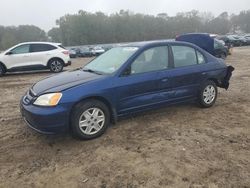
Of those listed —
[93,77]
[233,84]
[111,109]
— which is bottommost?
[233,84]

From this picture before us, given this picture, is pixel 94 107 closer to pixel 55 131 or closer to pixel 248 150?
pixel 55 131

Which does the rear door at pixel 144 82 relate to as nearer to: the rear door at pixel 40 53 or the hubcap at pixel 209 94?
the hubcap at pixel 209 94

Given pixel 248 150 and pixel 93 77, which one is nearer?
pixel 248 150

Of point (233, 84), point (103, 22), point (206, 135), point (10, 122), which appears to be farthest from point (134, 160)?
point (103, 22)

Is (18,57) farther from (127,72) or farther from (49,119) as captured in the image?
(49,119)

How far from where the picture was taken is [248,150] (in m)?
4.34

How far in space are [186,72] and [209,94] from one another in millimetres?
933

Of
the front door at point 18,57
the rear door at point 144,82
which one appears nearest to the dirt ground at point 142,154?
the rear door at point 144,82

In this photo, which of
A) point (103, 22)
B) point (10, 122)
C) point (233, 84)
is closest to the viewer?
point (10, 122)

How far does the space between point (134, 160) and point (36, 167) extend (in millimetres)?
1325

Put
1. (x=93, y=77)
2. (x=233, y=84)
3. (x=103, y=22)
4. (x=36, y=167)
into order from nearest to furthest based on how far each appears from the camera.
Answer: (x=36, y=167) < (x=93, y=77) < (x=233, y=84) < (x=103, y=22)

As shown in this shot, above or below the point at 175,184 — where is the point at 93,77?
above

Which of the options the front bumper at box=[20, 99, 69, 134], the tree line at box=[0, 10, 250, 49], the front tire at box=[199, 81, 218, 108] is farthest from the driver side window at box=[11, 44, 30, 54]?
the tree line at box=[0, 10, 250, 49]

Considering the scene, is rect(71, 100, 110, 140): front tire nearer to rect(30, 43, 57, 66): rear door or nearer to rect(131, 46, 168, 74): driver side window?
rect(131, 46, 168, 74): driver side window
